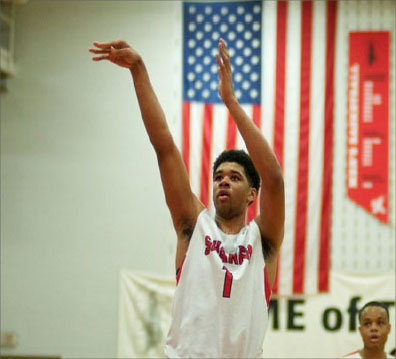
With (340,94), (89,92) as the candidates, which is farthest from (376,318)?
(89,92)

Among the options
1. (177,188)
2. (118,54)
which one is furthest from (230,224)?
(118,54)

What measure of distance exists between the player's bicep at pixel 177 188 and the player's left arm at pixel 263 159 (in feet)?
0.98

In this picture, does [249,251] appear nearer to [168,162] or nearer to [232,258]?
[232,258]

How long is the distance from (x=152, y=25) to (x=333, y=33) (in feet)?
6.65

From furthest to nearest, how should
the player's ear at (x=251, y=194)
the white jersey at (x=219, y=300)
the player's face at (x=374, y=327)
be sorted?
the player's face at (x=374, y=327)
the player's ear at (x=251, y=194)
the white jersey at (x=219, y=300)

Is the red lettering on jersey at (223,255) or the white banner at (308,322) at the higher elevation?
the red lettering on jersey at (223,255)

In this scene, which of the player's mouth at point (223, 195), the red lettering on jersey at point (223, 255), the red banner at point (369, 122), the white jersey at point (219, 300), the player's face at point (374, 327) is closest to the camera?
the white jersey at point (219, 300)

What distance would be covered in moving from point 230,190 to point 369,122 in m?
4.67

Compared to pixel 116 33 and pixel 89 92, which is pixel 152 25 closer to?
pixel 116 33

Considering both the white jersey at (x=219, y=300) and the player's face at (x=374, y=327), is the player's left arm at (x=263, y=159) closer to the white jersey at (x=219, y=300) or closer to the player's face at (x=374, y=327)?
the white jersey at (x=219, y=300)

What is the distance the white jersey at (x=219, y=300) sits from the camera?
251 cm

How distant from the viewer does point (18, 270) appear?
7406 mm

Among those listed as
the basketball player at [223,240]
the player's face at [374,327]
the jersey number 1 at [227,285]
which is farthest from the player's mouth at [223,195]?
the player's face at [374,327]

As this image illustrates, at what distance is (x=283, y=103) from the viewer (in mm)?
7168
